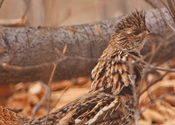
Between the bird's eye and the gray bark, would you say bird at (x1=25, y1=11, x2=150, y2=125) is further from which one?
the gray bark

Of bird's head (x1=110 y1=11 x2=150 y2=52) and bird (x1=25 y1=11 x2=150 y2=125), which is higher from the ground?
bird's head (x1=110 y1=11 x2=150 y2=52)

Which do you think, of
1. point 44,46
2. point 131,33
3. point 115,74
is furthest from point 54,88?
point 131,33

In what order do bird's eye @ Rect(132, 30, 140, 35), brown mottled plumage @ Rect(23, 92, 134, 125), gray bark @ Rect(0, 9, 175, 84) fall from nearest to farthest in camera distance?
1. brown mottled plumage @ Rect(23, 92, 134, 125)
2. bird's eye @ Rect(132, 30, 140, 35)
3. gray bark @ Rect(0, 9, 175, 84)

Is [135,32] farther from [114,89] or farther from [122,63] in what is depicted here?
[114,89]

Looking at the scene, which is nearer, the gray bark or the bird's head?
the bird's head

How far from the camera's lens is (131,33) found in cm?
236

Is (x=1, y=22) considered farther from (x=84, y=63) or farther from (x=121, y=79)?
(x=121, y=79)

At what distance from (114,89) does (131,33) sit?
1.22 feet

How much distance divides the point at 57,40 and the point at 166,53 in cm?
123

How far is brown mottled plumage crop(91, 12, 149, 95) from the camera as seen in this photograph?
235 cm

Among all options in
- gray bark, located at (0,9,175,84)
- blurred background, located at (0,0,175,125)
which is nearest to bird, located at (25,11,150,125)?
blurred background, located at (0,0,175,125)

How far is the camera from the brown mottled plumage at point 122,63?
235 cm

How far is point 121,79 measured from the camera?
7.89ft

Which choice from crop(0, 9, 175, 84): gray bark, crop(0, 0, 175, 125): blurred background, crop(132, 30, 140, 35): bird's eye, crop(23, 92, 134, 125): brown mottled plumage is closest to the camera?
crop(23, 92, 134, 125): brown mottled plumage
